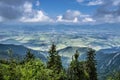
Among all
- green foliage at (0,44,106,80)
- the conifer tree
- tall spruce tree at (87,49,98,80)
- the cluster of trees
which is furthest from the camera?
tall spruce tree at (87,49,98,80)

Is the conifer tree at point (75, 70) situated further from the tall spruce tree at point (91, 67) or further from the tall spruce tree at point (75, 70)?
the tall spruce tree at point (91, 67)

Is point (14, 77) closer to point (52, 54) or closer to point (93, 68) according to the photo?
point (52, 54)

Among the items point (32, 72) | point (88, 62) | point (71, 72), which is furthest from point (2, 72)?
point (88, 62)

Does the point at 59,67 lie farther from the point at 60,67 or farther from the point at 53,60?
the point at 53,60

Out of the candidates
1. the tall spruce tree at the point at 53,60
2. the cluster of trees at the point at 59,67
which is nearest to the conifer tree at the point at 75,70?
the cluster of trees at the point at 59,67

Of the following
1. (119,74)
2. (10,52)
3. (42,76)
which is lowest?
(119,74)

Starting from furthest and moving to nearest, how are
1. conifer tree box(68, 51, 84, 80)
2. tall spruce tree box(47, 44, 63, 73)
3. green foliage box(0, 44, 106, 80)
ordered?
1. tall spruce tree box(47, 44, 63, 73)
2. conifer tree box(68, 51, 84, 80)
3. green foliage box(0, 44, 106, 80)

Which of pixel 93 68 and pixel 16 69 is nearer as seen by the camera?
pixel 16 69

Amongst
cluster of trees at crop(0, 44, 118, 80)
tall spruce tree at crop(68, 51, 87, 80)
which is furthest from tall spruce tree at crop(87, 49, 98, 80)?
tall spruce tree at crop(68, 51, 87, 80)

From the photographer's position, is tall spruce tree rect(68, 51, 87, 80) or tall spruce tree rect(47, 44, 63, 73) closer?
tall spruce tree rect(68, 51, 87, 80)

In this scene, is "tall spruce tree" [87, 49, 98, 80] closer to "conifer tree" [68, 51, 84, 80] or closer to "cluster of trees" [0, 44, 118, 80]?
"cluster of trees" [0, 44, 118, 80]

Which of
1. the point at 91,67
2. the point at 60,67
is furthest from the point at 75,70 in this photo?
the point at 91,67
